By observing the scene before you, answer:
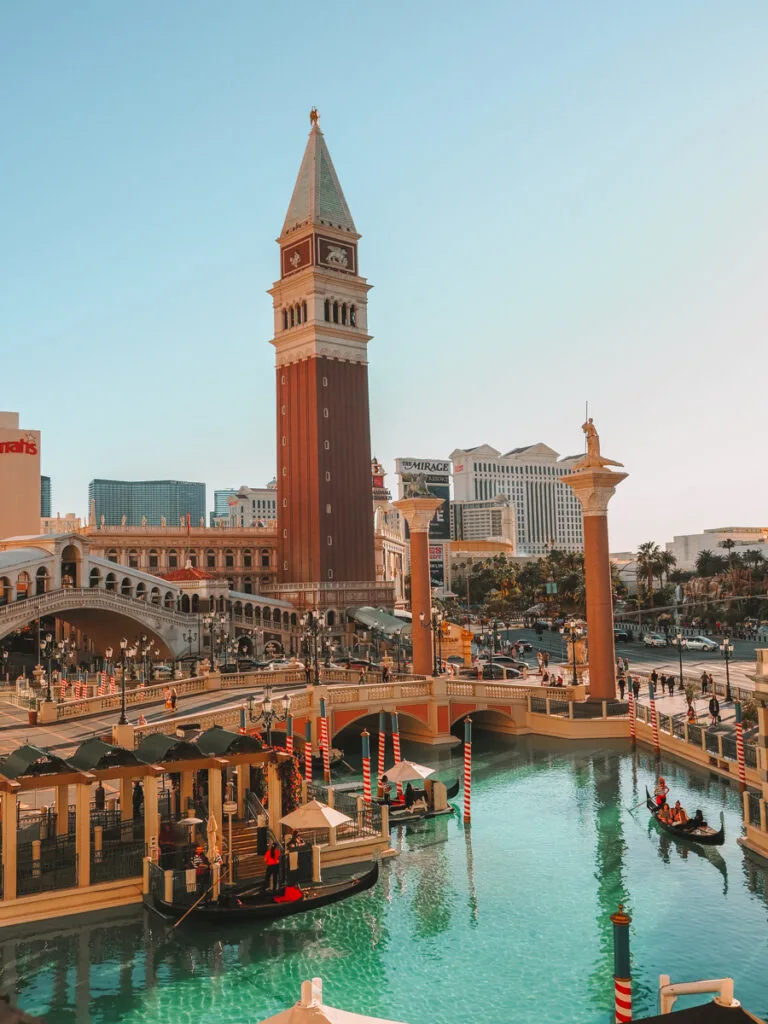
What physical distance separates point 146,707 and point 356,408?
188ft

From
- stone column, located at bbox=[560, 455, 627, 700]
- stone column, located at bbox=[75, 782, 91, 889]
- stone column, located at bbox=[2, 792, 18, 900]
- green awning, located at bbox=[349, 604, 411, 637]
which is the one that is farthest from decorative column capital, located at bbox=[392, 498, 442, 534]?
stone column, located at bbox=[2, 792, 18, 900]

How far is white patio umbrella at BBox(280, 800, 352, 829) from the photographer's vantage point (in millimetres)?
25031

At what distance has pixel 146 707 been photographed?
40.6 metres

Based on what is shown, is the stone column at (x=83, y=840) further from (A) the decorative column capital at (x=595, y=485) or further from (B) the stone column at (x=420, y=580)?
(B) the stone column at (x=420, y=580)

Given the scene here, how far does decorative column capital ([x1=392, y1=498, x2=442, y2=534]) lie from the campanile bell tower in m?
39.1

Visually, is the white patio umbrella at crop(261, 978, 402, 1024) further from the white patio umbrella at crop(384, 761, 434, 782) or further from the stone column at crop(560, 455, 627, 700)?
the stone column at crop(560, 455, 627, 700)

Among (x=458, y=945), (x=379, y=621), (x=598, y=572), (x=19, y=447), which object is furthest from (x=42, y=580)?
(x=458, y=945)

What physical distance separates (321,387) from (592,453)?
50255mm

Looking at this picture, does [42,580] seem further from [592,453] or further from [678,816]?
[678,816]

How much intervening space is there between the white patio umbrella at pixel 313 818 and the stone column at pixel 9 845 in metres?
6.78

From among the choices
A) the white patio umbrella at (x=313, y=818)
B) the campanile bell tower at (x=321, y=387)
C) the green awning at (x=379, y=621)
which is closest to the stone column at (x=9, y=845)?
the white patio umbrella at (x=313, y=818)

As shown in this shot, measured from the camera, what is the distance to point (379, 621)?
79.1 m

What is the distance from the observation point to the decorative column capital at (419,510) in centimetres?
5072

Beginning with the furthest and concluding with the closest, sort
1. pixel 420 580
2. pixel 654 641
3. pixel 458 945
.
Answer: pixel 654 641, pixel 420 580, pixel 458 945
